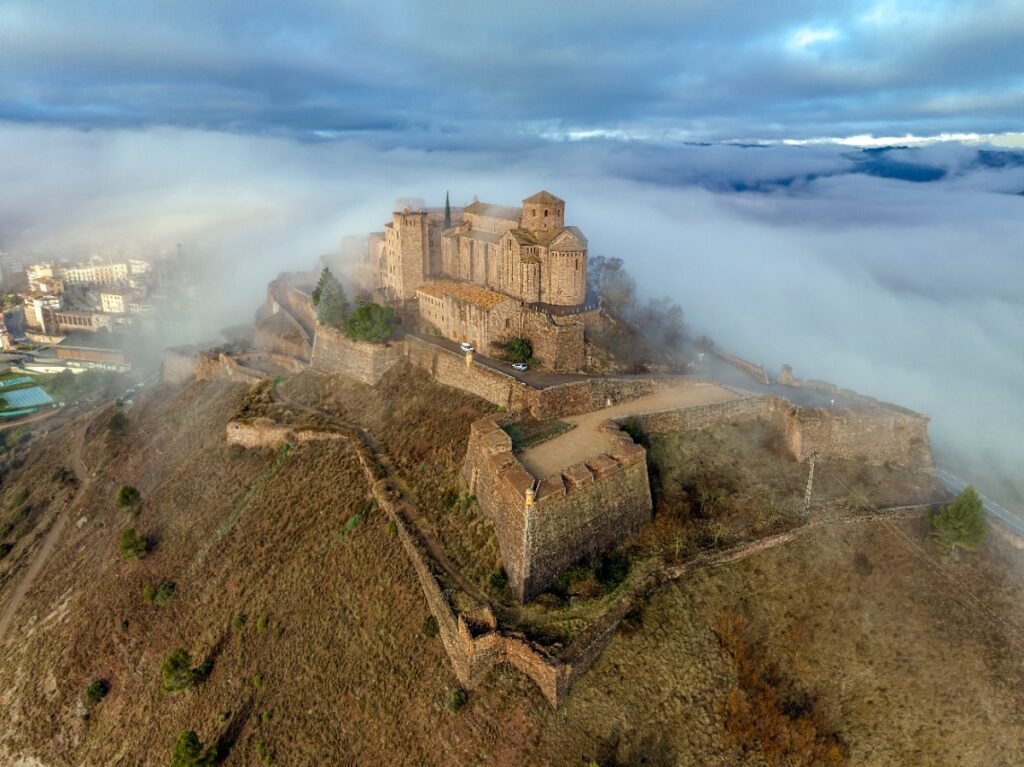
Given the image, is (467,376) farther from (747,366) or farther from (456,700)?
(456,700)

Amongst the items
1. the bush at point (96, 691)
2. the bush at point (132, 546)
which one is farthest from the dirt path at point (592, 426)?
the bush at point (132, 546)

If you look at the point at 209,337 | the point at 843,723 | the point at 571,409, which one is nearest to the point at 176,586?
the point at 571,409

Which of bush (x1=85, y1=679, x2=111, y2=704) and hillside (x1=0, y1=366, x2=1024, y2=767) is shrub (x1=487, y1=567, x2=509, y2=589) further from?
bush (x1=85, y1=679, x2=111, y2=704)

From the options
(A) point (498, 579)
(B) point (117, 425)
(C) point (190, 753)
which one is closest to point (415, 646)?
(A) point (498, 579)

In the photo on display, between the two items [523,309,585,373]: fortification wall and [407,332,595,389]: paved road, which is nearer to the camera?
[407,332,595,389]: paved road

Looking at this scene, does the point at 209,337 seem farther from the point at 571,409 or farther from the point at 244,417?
the point at 571,409

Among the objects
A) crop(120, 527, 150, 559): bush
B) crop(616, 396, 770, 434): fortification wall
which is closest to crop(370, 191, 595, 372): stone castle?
crop(616, 396, 770, 434): fortification wall
